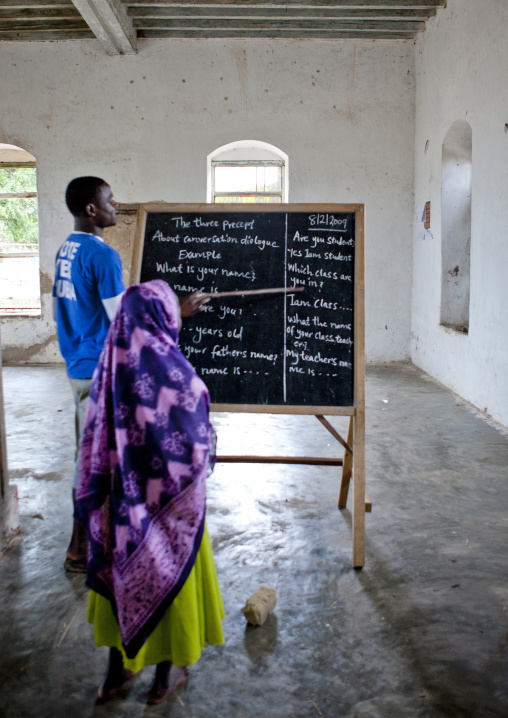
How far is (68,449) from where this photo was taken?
423 cm

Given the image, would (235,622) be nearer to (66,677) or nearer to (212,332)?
(66,677)

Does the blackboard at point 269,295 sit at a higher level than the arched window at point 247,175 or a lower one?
lower

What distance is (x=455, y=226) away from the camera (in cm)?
639

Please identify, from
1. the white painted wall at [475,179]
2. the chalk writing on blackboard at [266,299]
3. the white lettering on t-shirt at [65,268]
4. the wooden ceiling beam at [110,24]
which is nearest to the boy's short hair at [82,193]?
the white lettering on t-shirt at [65,268]

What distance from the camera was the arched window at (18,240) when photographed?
9.88 metres

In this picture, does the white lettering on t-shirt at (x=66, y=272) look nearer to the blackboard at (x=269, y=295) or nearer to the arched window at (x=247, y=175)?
the blackboard at (x=269, y=295)

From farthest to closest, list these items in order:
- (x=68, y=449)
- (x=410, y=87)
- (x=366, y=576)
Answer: (x=410, y=87) < (x=68, y=449) < (x=366, y=576)

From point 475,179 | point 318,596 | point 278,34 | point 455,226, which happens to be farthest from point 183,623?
point 278,34

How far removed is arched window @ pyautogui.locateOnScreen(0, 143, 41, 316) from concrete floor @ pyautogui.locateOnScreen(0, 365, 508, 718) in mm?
6955

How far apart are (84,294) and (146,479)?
104 cm

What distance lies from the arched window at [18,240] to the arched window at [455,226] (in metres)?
6.55

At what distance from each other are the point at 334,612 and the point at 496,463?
2072mm

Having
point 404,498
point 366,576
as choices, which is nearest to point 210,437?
point 366,576

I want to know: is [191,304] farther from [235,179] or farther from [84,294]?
[235,179]
